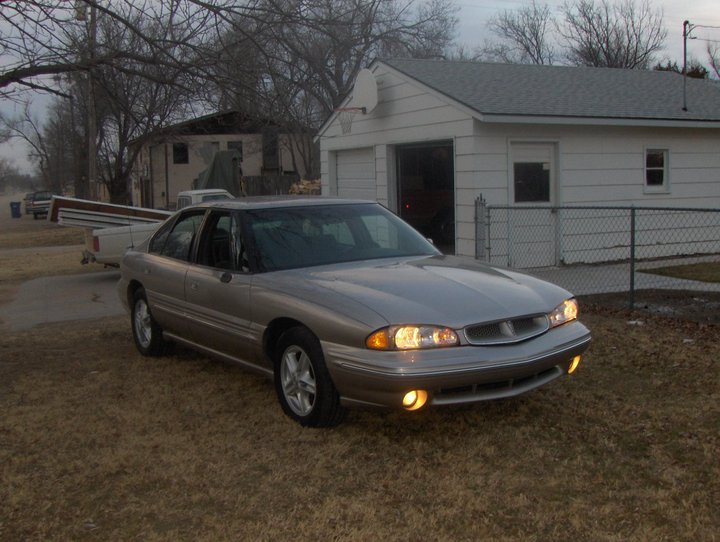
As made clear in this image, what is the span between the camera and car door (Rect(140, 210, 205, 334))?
659cm

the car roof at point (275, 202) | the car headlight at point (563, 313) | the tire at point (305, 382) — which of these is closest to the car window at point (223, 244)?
the car roof at point (275, 202)

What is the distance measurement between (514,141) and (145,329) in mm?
7156

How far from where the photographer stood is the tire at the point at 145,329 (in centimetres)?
727

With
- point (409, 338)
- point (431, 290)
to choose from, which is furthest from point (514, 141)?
point (409, 338)

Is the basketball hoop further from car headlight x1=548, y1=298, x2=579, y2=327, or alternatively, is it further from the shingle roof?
car headlight x1=548, y1=298, x2=579, y2=327

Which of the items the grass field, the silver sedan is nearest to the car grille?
the silver sedan

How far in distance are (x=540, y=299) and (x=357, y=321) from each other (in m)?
1.32

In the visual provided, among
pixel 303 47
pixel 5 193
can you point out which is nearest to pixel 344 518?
pixel 303 47

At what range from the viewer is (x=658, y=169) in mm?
13953

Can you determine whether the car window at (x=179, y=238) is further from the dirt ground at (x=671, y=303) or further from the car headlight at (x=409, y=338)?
the dirt ground at (x=671, y=303)

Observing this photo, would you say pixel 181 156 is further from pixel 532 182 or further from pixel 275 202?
pixel 275 202

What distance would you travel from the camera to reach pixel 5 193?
192125 millimetres

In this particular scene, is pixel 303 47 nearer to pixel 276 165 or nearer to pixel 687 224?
pixel 687 224

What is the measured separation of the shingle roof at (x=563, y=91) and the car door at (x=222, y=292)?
21.0ft
